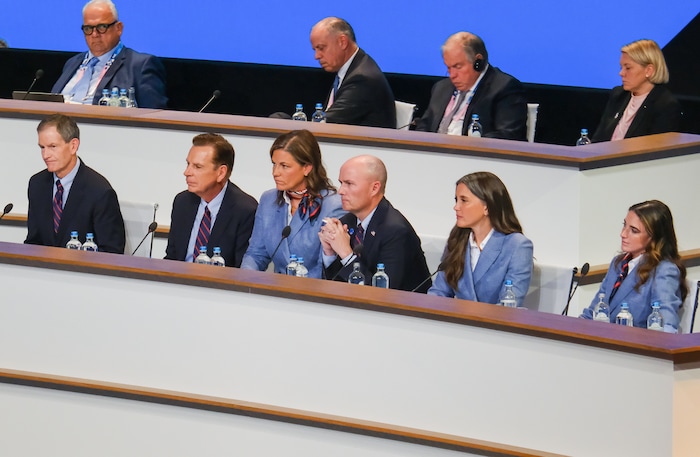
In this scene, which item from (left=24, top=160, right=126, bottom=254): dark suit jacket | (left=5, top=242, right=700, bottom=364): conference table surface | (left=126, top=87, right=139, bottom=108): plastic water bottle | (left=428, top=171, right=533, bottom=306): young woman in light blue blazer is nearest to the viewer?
(left=5, top=242, right=700, bottom=364): conference table surface

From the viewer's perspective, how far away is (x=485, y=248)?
417 centimetres

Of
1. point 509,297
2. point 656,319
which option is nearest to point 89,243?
point 509,297

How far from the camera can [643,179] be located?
15.8ft

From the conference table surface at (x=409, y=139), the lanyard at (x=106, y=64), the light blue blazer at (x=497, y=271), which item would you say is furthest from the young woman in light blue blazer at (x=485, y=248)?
the lanyard at (x=106, y=64)

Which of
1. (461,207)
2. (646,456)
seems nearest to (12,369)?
(461,207)

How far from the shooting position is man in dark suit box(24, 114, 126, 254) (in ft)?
15.6

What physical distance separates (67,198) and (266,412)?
185cm

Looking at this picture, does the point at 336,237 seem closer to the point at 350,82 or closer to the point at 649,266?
the point at 649,266

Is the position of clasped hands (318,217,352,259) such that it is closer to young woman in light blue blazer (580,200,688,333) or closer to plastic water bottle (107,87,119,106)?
young woman in light blue blazer (580,200,688,333)

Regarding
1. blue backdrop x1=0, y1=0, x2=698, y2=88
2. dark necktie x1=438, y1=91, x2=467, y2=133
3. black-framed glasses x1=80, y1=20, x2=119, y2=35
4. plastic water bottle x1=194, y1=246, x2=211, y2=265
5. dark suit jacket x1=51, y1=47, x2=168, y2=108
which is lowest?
plastic water bottle x1=194, y1=246, x2=211, y2=265

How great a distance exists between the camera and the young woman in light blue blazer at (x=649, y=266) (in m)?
4.03

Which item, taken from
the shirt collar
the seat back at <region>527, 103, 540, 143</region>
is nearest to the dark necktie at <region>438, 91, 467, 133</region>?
the seat back at <region>527, 103, 540, 143</region>

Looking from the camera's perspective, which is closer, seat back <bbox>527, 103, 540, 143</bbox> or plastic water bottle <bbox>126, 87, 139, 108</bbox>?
seat back <bbox>527, 103, 540, 143</bbox>

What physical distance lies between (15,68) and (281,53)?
1580 mm
